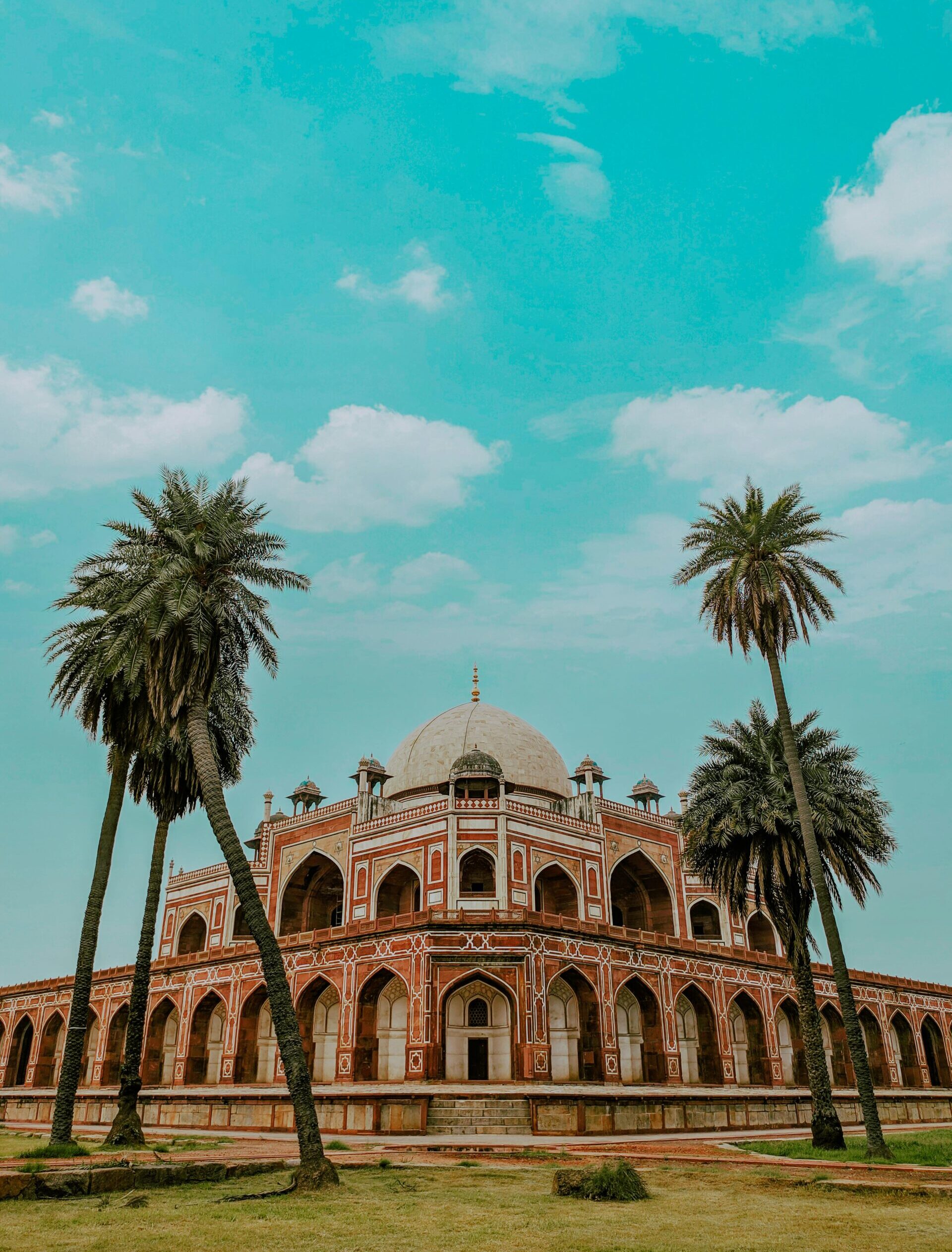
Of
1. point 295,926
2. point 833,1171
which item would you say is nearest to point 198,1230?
point 833,1171

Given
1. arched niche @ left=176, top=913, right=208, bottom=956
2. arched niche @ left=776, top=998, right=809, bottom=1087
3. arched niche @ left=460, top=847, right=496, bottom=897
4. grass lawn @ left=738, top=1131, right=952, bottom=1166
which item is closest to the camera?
grass lawn @ left=738, top=1131, right=952, bottom=1166

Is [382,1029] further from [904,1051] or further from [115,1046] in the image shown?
[904,1051]

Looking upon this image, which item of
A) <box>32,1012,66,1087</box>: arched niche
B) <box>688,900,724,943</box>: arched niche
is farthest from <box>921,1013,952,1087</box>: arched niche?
<box>32,1012,66,1087</box>: arched niche

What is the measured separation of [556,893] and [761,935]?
518 inches

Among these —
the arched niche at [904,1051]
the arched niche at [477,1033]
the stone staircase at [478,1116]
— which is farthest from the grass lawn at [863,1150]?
the arched niche at [904,1051]

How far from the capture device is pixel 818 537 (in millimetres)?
23812

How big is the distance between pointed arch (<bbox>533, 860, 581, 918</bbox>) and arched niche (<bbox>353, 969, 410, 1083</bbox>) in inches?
370

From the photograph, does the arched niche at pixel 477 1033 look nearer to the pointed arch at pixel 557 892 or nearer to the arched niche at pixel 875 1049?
the pointed arch at pixel 557 892

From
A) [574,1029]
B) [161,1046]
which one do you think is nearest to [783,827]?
[574,1029]

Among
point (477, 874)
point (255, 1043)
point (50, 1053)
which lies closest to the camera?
point (255, 1043)

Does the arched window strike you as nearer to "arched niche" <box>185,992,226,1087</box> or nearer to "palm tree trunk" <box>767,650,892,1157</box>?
"arched niche" <box>185,992,226,1087</box>

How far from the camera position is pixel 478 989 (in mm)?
34625

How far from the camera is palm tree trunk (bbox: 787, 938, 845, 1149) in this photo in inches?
856

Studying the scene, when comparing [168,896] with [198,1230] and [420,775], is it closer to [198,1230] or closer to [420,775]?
[420,775]
